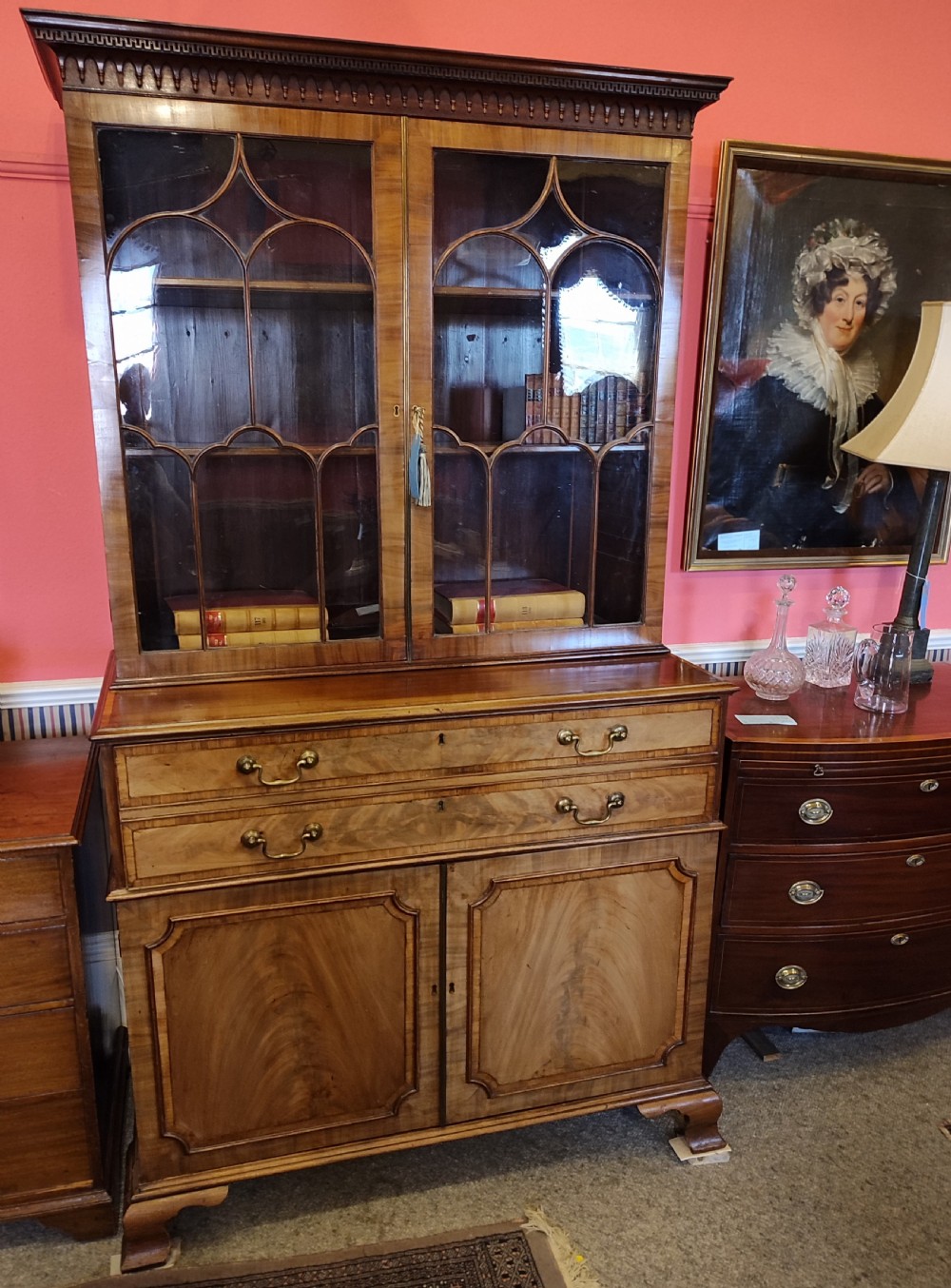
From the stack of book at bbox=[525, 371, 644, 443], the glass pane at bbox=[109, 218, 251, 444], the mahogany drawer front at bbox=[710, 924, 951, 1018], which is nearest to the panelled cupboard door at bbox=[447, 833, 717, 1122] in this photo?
the mahogany drawer front at bbox=[710, 924, 951, 1018]

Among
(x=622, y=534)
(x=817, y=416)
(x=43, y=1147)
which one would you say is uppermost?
(x=817, y=416)

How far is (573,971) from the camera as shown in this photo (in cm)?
173

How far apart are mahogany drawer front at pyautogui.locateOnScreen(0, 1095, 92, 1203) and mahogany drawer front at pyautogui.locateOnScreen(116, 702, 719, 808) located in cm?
61

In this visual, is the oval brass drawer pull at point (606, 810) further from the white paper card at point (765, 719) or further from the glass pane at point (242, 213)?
the glass pane at point (242, 213)

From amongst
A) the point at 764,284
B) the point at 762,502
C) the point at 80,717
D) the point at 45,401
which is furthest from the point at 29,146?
the point at 762,502

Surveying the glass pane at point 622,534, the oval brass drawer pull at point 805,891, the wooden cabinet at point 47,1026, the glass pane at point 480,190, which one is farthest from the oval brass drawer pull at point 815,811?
the wooden cabinet at point 47,1026

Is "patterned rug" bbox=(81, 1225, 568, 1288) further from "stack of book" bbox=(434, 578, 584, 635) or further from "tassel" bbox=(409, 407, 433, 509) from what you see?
"tassel" bbox=(409, 407, 433, 509)

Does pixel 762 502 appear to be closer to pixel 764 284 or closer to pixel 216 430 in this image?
pixel 764 284

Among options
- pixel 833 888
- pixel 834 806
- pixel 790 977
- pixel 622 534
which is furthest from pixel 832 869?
pixel 622 534

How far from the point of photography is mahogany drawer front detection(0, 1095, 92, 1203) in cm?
158

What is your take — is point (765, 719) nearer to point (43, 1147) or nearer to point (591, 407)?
point (591, 407)

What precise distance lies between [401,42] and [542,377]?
0.75 meters

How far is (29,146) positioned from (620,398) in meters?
1.18

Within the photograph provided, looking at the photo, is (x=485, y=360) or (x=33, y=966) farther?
(x=485, y=360)
